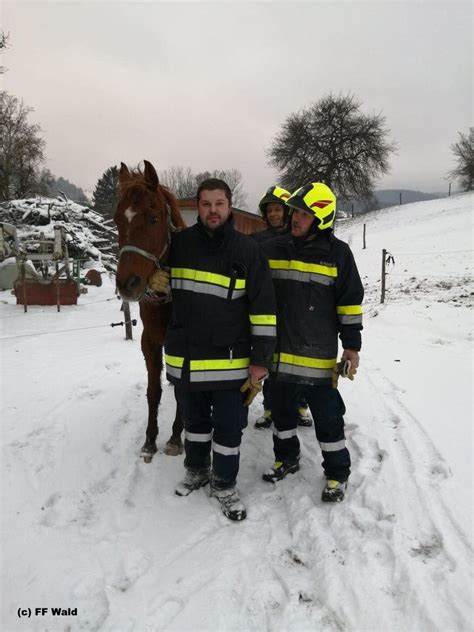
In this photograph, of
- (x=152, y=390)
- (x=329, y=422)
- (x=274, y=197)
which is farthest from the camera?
(x=274, y=197)

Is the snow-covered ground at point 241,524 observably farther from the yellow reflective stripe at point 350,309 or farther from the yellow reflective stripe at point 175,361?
the yellow reflective stripe at point 350,309

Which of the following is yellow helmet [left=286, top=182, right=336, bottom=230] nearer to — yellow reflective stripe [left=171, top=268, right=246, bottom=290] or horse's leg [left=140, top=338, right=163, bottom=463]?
yellow reflective stripe [left=171, top=268, right=246, bottom=290]

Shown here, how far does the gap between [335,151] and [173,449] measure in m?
30.4

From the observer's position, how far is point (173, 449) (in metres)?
3.19

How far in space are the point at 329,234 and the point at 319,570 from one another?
6.72 feet

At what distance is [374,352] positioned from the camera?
5.82 m

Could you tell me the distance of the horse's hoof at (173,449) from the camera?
125 inches

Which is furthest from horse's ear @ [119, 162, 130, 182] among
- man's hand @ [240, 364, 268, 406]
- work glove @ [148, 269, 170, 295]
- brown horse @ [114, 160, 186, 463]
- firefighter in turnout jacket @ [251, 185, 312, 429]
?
man's hand @ [240, 364, 268, 406]

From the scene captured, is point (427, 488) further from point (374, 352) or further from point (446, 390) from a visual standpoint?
point (374, 352)

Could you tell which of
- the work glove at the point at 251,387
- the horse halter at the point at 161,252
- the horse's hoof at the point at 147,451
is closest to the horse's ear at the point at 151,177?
the horse halter at the point at 161,252

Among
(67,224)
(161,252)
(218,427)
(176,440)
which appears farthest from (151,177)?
(67,224)

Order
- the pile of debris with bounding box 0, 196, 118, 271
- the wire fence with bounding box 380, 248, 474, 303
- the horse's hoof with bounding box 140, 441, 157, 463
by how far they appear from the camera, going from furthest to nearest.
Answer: the pile of debris with bounding box 0, 196, 118, 271
the wire fence with bounding box 380, 248, 474, 303
the horse's hoof with bounding box 140, 441, 157, 463

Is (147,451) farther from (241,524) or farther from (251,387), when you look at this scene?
(251,387)

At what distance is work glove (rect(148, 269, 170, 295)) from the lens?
7.67ft
